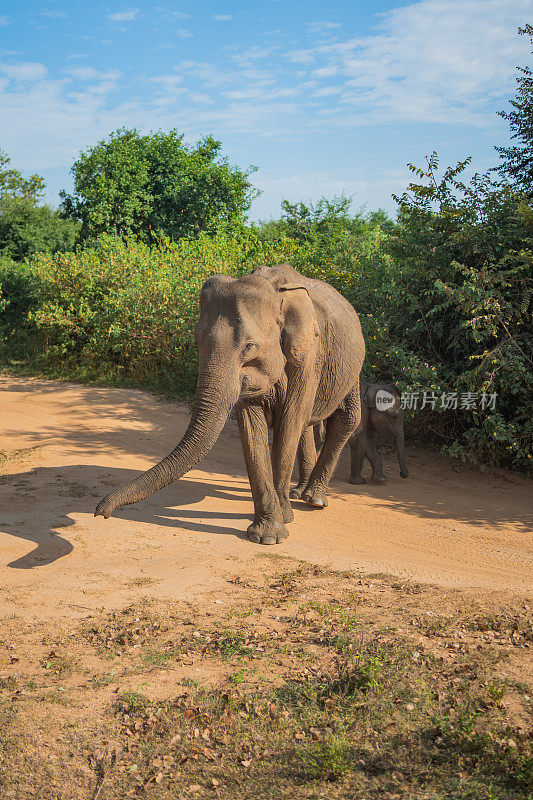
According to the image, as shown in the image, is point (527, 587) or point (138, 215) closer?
point (527, 587)

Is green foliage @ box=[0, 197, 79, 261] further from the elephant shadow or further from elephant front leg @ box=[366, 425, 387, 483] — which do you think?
elephant front leg @ box=[366, 425, 387, 483]

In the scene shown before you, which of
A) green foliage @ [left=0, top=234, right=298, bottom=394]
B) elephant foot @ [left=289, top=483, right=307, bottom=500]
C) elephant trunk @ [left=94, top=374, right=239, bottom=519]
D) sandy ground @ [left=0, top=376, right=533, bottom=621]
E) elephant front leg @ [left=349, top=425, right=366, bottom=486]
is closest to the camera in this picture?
sandy ground @ [left=0, top=376, right=533, bottom=621]

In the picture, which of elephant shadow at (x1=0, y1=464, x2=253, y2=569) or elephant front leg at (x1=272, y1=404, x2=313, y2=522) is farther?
elephant front leg at (x1=272, y1=404, x2=313, y2=522)

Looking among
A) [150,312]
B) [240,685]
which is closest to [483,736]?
[240,685]

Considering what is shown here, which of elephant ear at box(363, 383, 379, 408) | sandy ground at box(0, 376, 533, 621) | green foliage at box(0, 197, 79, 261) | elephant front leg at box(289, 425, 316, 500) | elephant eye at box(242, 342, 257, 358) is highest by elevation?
green foliage at box(0, 197, 79, 261)

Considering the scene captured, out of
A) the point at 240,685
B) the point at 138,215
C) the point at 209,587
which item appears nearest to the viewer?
the point at 240,685

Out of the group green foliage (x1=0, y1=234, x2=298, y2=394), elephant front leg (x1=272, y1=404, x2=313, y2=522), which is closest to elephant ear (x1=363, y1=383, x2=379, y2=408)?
elephant front leg (x1=272, y1=404, x2=313, y2=522)

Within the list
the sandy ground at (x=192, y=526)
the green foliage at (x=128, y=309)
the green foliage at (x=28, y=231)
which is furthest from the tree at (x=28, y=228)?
the sandy ground at (x=192, y=526)

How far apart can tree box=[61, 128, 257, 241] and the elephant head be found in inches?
786

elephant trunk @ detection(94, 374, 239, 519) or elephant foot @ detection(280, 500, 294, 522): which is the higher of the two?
elephant trunk @ detection(94, 374, 239, 519)

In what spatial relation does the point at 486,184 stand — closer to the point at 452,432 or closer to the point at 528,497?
the point at 452,432

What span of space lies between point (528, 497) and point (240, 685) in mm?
6457

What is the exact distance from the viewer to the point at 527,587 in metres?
6.04

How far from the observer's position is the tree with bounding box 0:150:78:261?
2619 centimetres
